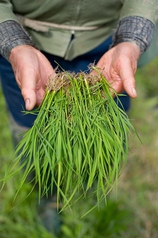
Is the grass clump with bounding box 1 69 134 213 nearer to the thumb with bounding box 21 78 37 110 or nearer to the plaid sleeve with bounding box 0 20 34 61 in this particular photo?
the thumb with bounding box 21 78 37 110

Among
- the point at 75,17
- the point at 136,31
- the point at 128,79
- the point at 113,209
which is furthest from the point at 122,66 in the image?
the point at 113,209

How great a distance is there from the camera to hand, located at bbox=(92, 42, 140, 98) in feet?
3.59

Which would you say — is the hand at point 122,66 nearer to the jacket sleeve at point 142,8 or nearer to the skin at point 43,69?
the skin at point 43,69

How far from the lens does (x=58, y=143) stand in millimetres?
1034

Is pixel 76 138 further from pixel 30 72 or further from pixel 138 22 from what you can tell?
pixel 138 22

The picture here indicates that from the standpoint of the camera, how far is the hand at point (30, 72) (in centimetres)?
105

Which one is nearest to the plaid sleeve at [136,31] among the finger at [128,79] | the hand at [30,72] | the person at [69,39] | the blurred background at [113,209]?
the person at [69,39]

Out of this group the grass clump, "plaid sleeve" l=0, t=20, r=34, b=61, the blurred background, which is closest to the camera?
the grass clump

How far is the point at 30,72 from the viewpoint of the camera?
3.61ft

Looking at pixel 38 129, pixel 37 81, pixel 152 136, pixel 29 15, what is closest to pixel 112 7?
pixel 29 15

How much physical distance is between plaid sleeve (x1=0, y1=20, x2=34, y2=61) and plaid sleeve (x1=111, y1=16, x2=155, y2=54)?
297mm

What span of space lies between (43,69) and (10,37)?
14 cm

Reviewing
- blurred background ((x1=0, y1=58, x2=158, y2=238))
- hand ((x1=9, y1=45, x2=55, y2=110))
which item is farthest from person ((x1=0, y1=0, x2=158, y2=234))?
blurred background ((x1=0, y1=58, x2=158, y2=238))

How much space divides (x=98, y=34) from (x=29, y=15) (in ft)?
0.84
